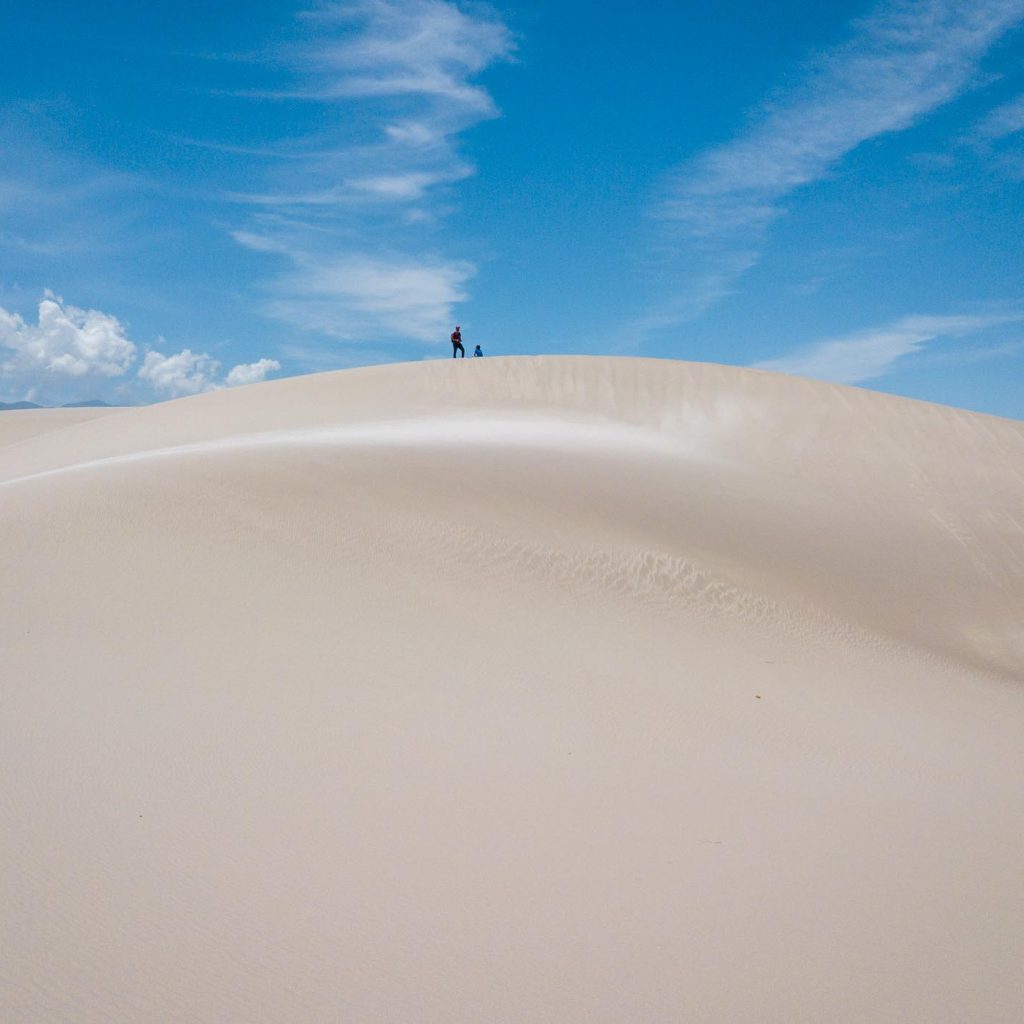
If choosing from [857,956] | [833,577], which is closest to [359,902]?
[857,956]

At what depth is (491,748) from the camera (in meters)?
3.60

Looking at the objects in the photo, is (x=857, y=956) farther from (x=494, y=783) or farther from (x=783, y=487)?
(x=783, y=487)

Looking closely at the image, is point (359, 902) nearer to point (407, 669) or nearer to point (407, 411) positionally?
point (407, 669)

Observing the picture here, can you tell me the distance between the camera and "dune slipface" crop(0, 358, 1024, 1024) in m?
2.27

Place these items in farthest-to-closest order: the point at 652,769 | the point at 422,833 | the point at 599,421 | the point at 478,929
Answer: the point at 599,421, the point at 652,769, the point at 422,833, the point at 478,929

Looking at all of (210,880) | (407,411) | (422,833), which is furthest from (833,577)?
(407,411)

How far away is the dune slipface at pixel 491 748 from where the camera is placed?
7.45 feet

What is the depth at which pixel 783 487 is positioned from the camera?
9.45m

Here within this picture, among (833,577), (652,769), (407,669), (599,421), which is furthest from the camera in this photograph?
(599,421)

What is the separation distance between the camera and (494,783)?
3.30 m

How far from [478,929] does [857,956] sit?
1095mm

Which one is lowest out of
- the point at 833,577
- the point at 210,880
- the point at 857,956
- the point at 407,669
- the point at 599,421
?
the point at 857,956

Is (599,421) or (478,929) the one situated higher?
(599,421)

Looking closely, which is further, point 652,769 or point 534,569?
point 534,569
